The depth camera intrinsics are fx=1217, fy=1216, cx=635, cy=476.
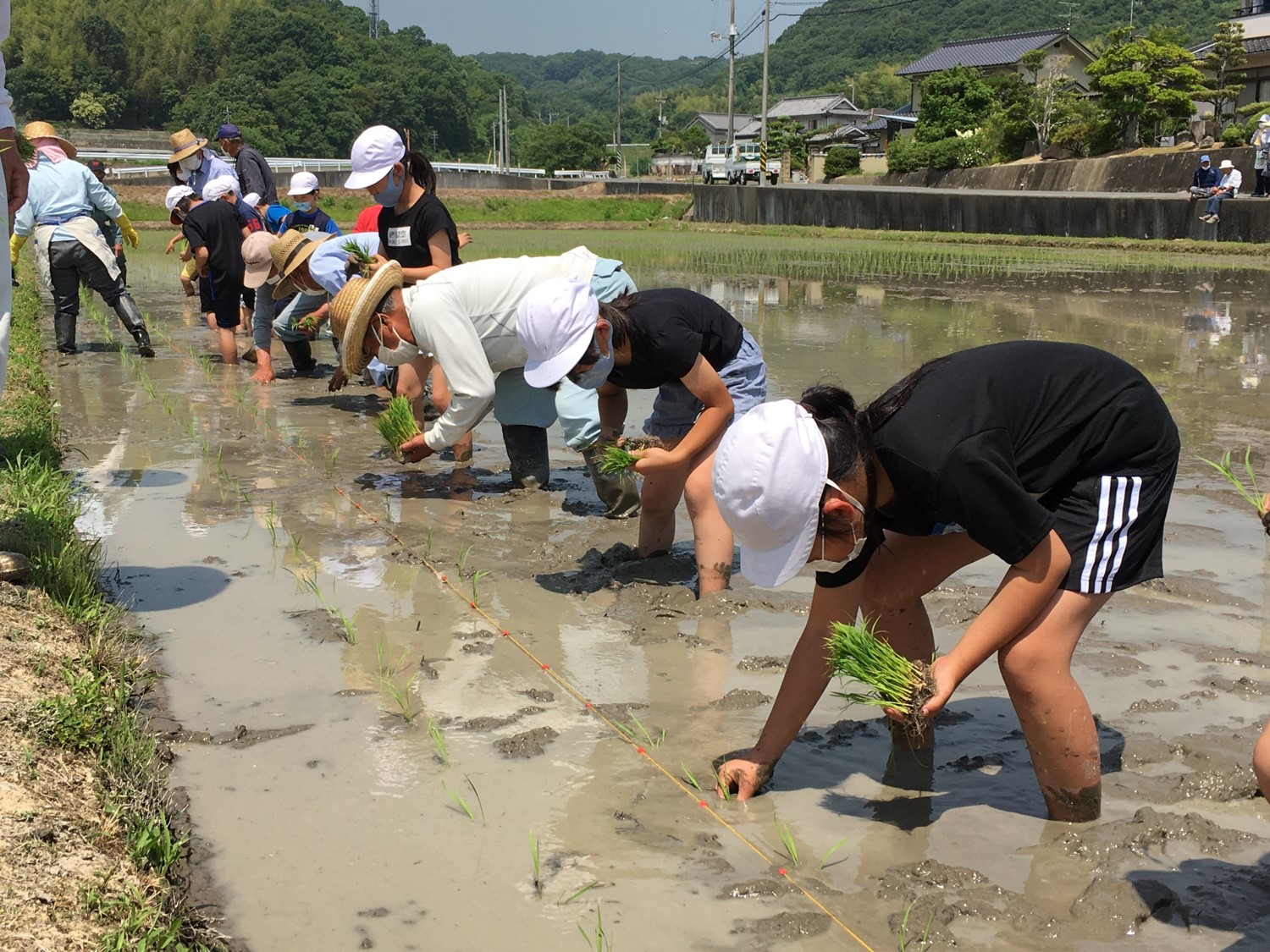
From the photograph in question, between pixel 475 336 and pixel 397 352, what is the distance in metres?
0.48

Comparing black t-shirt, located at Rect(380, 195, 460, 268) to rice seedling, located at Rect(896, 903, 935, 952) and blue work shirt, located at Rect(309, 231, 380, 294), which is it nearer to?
blue work shirt, located at Rect(309, 231, 380, 294)

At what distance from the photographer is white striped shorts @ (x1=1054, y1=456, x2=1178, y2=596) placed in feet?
8.61

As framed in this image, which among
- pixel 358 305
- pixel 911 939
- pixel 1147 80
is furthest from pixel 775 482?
pixel 1147 80

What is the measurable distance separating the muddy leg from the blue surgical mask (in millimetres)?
4770

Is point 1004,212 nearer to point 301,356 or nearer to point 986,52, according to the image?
point 301,356

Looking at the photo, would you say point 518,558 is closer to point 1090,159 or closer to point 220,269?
point 220,269

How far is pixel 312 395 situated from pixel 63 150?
10.6ft

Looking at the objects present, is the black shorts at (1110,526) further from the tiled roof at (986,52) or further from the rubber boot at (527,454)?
the tiled roof at (986,52)

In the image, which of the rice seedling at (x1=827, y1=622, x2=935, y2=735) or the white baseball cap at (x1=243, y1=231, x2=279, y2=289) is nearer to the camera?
the rice seedling at (x1=827, y1=622, x2=935, y2=735)

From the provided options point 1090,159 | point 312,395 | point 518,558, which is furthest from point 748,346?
point 1090,159

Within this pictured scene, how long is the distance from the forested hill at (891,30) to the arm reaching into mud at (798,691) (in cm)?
9365

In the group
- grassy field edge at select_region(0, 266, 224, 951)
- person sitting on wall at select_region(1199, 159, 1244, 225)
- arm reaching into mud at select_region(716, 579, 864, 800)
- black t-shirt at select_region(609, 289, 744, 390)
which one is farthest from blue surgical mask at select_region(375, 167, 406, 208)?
person sitting on wall at select_region(1199, 159, 1244, 225)

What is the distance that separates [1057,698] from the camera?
2678mm

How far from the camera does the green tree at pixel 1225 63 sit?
29.2 metres
